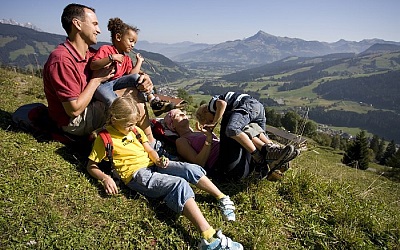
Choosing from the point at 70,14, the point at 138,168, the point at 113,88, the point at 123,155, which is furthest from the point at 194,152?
the point at 70,14

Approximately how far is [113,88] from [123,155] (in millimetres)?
1446

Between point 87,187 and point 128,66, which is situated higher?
point 128,66

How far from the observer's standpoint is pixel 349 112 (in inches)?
6668

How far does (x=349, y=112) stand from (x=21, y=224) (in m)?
195

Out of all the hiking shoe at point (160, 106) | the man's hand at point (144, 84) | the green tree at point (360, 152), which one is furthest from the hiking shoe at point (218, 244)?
the green tree at point (360, 152)

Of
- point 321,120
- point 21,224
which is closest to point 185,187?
point 21,224

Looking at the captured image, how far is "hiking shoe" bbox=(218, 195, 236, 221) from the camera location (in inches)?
148

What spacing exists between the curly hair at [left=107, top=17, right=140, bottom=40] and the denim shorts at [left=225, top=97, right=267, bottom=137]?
9.07 ft

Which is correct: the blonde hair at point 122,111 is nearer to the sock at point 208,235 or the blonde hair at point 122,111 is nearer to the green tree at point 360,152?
the sock at point 208,235

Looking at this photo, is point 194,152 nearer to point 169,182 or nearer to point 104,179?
point 169,182

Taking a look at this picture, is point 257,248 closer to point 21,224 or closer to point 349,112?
point 21,224

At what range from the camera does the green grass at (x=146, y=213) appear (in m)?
3.06

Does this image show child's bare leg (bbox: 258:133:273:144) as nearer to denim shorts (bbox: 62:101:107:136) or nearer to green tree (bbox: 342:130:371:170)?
denim shorts (bbox: 62:101:107:136)

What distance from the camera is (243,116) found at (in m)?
4.50
